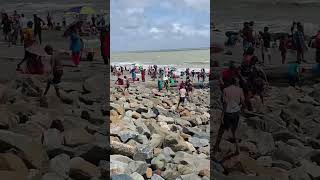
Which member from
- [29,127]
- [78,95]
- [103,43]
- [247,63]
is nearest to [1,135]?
[29,127]

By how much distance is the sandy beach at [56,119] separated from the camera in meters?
5.11

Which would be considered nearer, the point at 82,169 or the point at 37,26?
the point at 82,169

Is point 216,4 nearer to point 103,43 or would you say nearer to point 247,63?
point 247,63

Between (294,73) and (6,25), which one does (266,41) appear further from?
(6,25)

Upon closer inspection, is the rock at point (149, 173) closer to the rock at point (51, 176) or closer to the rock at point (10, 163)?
the rock at point (51, 176)

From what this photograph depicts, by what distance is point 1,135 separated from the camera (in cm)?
509

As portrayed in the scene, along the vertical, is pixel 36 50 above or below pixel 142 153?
above

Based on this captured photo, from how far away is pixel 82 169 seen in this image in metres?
5.19

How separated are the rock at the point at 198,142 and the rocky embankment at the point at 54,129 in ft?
8.29

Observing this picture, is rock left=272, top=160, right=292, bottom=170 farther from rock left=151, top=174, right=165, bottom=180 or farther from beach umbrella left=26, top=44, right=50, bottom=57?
beach umbrella left=26, top=44, right=50, bottom=57

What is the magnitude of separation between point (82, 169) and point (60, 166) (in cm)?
24

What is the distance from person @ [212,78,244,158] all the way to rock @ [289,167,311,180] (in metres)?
0.70

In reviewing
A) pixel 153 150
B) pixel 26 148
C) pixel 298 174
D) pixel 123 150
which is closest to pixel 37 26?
pixel 26 148

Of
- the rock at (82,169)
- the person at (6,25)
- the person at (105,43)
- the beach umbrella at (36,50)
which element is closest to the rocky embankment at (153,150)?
the rock at (82,169)
